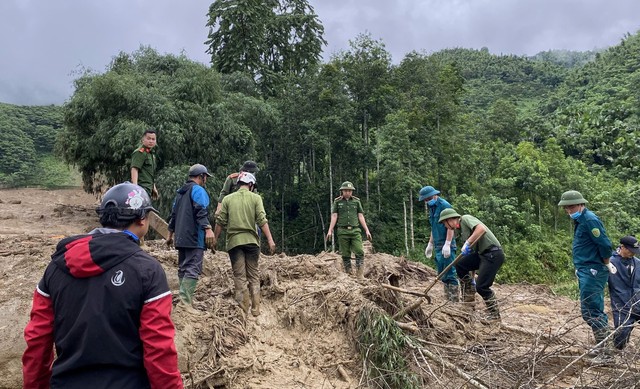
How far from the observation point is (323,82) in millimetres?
20266

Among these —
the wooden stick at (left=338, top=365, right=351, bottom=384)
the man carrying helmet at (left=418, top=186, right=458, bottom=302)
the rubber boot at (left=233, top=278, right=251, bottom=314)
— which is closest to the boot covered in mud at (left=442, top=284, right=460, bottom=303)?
the man carrying helmet at (left=418, top=186, right=458, bottom=302)

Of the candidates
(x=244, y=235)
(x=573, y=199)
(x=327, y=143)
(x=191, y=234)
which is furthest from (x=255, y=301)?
(x=327, y=143)

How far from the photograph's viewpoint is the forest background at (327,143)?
15.2 metres

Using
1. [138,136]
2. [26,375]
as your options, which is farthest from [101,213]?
[138,136]

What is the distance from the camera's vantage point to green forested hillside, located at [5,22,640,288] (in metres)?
15.1

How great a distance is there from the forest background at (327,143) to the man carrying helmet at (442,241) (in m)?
8.34

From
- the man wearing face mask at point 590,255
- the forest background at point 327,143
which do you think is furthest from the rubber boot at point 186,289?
the forest background at point 327,143

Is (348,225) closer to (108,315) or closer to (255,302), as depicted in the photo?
(255,302)

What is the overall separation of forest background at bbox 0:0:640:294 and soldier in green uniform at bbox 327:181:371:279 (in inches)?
317

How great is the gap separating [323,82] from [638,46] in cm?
A: 4455

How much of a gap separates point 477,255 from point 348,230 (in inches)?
84.6

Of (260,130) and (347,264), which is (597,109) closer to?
(260,130)

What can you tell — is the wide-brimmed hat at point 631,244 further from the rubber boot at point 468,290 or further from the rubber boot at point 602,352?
the rubber boot at point 468,290

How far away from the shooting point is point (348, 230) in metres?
7.38
